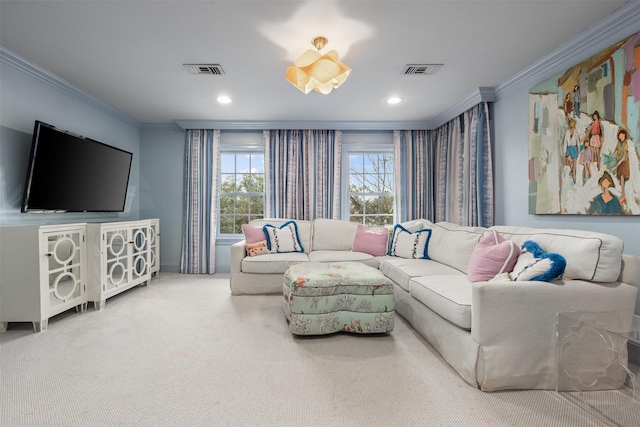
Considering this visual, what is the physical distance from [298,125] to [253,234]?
1.84 m

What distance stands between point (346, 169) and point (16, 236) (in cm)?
388

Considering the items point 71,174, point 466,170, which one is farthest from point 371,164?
point 71,174

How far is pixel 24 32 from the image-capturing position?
2355mm

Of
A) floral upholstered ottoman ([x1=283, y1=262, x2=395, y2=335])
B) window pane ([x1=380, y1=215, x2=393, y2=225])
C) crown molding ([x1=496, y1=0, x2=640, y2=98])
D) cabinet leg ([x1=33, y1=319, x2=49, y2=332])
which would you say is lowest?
cabinet leg ([x1=33, y1=319, x2=49, y2=332])

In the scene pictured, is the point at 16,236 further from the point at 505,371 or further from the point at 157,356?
the point at 505,371

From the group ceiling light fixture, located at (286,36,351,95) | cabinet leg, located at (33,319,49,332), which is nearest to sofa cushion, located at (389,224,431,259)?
ceiling light fixture, located at (286,36,351,95)

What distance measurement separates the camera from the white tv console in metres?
2.47

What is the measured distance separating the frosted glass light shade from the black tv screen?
94.4 inches

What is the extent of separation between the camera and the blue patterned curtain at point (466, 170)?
138 inches

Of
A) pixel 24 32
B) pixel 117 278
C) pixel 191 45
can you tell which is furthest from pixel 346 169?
pixel 24 32

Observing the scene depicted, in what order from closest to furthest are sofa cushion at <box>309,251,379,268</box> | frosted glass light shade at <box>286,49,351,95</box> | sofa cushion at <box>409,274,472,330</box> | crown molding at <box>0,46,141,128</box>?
sofa cushion at <box>409,274,472,330</box> → frosted glass light shade at <box>286,49,351,95</box> → crown molding at <box>0,46,141,128</box> → sofa cushion at <box>309,251,379,268</box>

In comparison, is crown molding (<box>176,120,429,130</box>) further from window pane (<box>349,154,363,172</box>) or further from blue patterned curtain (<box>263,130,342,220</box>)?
window pane (<box>349,154,363,172</box>)

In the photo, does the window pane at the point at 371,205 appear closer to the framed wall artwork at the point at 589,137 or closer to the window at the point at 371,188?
the window at the point at 371,188

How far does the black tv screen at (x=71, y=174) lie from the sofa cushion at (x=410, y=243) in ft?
11.9
